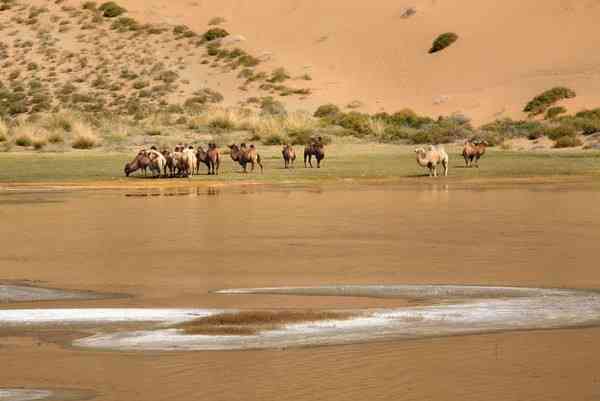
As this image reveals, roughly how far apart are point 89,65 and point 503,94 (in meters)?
24.3

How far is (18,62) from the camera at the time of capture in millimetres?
83938

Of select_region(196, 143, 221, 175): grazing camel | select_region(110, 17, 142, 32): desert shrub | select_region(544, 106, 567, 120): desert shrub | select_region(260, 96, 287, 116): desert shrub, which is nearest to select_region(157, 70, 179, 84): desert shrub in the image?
select_region(260, 96, 287, 116): desert shrub

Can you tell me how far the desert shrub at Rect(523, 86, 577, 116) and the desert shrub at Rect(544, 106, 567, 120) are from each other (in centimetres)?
96

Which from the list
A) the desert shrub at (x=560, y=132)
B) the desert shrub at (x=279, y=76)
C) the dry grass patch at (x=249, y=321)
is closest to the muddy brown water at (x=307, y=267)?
the dry grass patch at (x=249, y=321)

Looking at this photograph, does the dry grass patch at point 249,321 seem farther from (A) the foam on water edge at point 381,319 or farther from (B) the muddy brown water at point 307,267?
(B) the muddy brown water at point 307,267

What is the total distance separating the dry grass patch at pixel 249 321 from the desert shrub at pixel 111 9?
8125cm

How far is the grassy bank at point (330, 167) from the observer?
1441 inches

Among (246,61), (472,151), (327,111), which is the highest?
(246,61)

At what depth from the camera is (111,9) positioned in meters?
92.5

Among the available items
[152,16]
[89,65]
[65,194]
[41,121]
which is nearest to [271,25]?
[152,16]

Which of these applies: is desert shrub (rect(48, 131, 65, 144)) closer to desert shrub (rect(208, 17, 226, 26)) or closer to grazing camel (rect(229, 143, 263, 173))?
grazing camel (rect(229, 143, 263, 173))

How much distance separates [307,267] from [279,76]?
65.8m

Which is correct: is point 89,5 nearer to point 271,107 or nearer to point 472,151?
point 271,107

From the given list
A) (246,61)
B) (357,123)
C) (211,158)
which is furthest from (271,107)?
(211,158)
